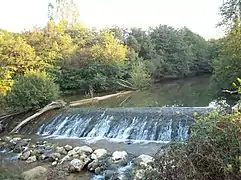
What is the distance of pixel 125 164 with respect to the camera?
810 centimetres

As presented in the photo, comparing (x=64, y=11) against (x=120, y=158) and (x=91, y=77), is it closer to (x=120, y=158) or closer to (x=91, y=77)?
(x=91, y=77)

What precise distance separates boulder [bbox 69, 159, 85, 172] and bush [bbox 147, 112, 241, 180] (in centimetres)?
511

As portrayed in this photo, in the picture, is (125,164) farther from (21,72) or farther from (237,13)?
(21,72)

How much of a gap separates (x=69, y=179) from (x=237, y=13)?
7.31 metres

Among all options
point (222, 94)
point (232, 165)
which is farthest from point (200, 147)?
point (222, 94)

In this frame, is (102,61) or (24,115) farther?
(102,61)

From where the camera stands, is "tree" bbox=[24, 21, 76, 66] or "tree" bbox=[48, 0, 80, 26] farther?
"tree" bbox=[48, 0, 80, 26]

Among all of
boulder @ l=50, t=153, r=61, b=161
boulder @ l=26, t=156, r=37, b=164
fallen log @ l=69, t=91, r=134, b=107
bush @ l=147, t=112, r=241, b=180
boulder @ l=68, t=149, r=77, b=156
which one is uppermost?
bush @ l=147, t=112, r=241, b=180

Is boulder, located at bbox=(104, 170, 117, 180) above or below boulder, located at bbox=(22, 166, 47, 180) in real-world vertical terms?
below

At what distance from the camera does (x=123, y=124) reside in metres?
12.3

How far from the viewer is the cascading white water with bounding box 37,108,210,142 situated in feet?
36.9

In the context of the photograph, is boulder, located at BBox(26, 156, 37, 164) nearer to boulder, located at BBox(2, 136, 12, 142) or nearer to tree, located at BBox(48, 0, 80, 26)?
boulder, located at BBox(2, 136, 12, 142)

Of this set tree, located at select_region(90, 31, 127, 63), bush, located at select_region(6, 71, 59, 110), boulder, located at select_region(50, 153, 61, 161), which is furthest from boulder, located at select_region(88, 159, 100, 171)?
tree, located at select_region(90, 31, 127, 63)

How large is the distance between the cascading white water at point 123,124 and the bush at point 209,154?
24.6 ft
